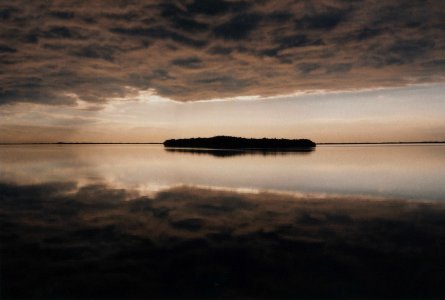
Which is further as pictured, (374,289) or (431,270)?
(431,270)

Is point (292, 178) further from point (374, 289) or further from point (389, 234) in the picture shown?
point (374, 289)

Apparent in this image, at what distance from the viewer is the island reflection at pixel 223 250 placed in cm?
701

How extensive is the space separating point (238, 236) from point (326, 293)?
4258mm

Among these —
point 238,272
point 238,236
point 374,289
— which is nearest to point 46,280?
point 238,272

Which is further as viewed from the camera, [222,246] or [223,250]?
[222,246]

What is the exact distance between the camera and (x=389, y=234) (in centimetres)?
1088

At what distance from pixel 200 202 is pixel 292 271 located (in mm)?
9487

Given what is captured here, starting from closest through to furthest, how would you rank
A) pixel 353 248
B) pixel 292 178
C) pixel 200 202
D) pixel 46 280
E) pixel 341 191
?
pixel 46 280
pixel 353 248
pixel 200 202
pixel 341 191
pixel 292 178

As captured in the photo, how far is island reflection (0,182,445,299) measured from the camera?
701 cm

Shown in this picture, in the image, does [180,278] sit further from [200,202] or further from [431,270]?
[200,202]

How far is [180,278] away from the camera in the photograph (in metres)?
7.46

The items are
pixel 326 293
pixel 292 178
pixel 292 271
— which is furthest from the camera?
pixel 292 178

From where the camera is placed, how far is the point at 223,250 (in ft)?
30.5

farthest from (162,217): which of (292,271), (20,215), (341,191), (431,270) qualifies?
(341,191)
